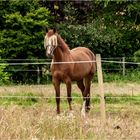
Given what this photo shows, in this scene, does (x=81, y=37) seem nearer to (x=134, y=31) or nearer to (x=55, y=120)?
(x=134, y=31)

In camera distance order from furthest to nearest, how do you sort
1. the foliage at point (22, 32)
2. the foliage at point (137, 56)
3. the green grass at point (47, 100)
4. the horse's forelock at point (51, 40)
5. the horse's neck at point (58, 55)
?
the foliage at point (137, 56), the foliage at point (22, 32), the green grass at point (47, 100), the horse's neck at point (58, 55), the horse's forelock at point (51, 40)

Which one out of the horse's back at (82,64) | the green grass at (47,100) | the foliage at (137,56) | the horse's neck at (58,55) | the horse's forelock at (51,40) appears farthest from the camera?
the foliage at (137,56)

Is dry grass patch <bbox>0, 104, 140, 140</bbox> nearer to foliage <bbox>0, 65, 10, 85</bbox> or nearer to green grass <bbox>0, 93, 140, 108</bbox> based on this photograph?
green grass <bbox>0, 93, 140, 108</bbox>

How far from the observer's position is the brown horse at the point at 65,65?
37.7 feet

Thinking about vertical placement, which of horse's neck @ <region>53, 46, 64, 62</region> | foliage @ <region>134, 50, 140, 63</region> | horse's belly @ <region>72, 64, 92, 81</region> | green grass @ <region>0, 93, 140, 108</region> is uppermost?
horse's neck @ <region>53, 46, 64, 62</region>

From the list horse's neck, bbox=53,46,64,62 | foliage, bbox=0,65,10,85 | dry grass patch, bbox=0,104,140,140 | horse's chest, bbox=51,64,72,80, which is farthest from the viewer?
foliage, bbox=0,65,10,85

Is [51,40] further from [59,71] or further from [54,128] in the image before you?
[54,128]

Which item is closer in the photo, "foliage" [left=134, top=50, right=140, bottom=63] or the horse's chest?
the horse's chest

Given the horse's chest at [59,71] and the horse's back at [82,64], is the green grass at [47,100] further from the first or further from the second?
the horse's chest at [59,71]

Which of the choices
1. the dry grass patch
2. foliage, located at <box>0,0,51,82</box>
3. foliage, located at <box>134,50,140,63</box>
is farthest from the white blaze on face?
foliage, located at <box>134,50,140,63</box>

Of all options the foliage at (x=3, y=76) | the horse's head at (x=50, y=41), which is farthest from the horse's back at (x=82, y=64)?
the foliage at (x=3, y=76)

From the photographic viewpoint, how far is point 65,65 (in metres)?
11.8

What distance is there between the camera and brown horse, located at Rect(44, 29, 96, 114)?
37.7ft

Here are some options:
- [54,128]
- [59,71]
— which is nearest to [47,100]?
[59,71]
